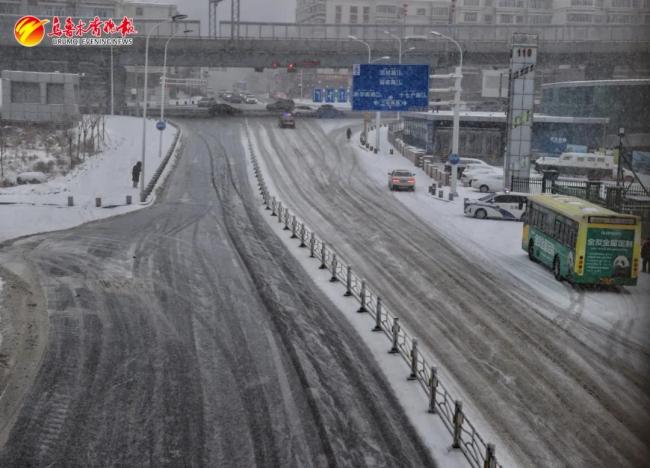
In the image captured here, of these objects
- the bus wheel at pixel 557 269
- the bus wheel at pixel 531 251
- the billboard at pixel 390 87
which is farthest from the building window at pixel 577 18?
the bus wheel at pixel 557 269

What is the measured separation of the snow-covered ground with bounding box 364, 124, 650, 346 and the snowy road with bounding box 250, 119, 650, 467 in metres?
0.39

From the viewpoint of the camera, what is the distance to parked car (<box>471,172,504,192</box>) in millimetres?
54219

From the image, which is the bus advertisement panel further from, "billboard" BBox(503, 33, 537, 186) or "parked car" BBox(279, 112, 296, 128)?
"parked car" BBox(279, 112, 296, 128)

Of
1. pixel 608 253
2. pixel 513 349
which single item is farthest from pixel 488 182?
pixel 513 349

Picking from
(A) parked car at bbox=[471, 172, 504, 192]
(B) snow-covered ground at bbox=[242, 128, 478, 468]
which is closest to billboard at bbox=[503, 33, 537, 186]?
(A) parked car at bbox=[471, 172, 504, 192]

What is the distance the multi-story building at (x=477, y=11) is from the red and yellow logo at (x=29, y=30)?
50.9 m

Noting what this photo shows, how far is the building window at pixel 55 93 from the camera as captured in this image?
73.8m

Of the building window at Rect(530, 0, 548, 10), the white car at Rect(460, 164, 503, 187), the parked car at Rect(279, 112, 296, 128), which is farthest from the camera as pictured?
the building window at Rect(530, 0, 548, 10)

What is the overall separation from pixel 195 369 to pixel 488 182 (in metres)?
39.0

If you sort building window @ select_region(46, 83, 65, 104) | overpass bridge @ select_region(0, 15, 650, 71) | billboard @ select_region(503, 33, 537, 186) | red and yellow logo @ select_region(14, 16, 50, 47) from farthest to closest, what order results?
overpass bridge @ select_region(0, 15, 650, 71), red and yellow logo @ select_region(14, 16, 50, 47), building window @ select_region(46, 83, 65, 104), billboard @ select_region(503, 33, 537, 186)

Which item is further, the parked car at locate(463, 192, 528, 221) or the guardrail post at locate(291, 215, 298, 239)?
the parked car at locate(463, 192, 528, 221)

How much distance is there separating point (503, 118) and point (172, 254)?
43982mm

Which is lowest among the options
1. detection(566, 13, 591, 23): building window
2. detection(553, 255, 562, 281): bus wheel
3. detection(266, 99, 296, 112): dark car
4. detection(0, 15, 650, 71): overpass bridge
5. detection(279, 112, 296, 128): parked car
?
detection(553, 255, 562, 281): bus wheel

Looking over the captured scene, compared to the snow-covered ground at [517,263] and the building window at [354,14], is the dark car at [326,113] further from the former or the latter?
the building window at [354,14]
